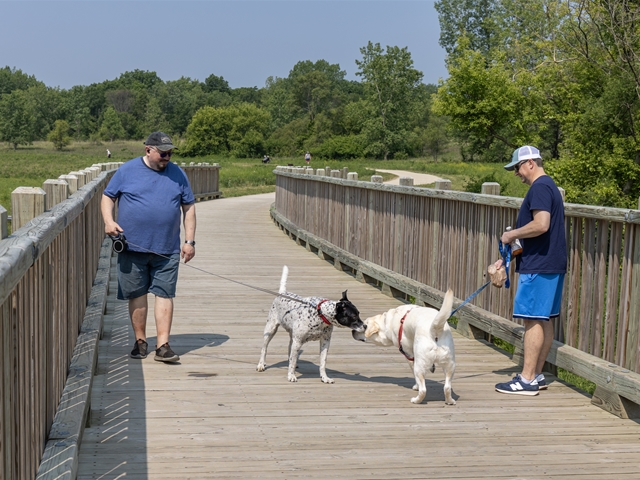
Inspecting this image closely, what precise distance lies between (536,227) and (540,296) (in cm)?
52

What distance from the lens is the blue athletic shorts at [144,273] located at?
23.1ft

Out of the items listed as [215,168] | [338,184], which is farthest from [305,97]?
[338,184]

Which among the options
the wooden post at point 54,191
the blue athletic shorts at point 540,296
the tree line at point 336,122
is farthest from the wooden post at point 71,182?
the tree line at point 336,122

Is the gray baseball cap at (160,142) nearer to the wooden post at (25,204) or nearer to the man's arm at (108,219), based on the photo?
the man's arm at (108,219)

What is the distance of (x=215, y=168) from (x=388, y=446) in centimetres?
2997

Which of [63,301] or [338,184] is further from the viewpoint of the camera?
[338,184]

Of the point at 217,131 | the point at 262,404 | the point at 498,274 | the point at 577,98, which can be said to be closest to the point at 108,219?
the point at 262,404

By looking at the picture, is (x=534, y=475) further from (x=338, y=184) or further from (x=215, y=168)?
(x=215, y=168)

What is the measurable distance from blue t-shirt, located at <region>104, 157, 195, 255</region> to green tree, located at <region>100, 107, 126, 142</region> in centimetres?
17644

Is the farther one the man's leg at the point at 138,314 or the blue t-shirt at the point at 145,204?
the man's leg at the point at 138,314

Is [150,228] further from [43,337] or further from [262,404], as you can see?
[43,337]

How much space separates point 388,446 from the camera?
5.01m

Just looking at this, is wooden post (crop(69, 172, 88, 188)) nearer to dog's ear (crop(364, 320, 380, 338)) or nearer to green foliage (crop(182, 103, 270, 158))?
dog's ear (crop(364, 320, 380, 338))

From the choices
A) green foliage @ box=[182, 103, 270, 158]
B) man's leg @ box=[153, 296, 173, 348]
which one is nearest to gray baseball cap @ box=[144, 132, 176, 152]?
man's leg @ box=[153, 296, 173, 348]
